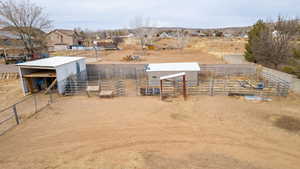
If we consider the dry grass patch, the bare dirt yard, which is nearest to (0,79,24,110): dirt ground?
the bare dirt yard

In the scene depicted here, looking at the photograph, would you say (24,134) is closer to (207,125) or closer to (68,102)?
(68,102)

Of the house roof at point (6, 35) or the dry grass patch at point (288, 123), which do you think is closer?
the dry grass patch at point (288, 123)

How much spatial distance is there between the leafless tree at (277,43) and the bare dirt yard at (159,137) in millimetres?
8705

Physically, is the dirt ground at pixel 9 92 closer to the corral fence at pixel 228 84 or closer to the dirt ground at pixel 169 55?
the corral fence at pixel 228 84

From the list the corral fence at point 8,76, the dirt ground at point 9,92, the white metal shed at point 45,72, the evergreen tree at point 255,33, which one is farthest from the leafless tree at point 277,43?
the corral fence at point 8,76

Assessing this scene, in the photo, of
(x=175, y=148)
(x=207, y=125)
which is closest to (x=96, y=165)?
(x=175, y=148)

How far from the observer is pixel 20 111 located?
10125mm

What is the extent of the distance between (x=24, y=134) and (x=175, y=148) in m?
6.57

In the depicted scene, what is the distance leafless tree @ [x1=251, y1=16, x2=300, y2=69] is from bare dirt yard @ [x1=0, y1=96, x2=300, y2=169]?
8705 mm

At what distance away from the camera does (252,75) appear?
16922 mm

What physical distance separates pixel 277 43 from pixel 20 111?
2231 centimetres

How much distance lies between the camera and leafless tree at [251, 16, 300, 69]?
1644 cm

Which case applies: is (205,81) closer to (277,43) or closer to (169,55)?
(277,43)

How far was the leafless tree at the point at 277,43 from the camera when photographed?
16.4m
